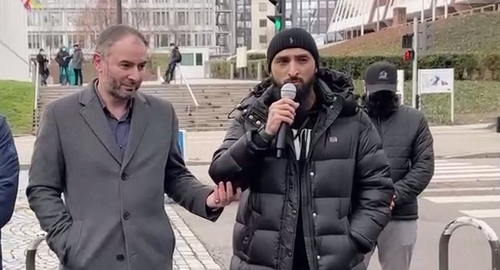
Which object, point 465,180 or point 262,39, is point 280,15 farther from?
point 262,39

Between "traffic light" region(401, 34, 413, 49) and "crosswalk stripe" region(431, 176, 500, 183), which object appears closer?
"crosswalk stripe" region(431, 176, 500, 183)

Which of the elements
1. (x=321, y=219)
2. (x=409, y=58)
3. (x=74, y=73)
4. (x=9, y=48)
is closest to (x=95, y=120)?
(x=321, y=219)

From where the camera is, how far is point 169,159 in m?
3.50

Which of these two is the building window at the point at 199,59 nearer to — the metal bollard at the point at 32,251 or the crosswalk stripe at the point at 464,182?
the crosswalk stripe at the point at 464,182

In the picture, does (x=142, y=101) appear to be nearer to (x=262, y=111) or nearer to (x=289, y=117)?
(x=262, y=111)

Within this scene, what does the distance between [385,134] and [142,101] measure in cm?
225

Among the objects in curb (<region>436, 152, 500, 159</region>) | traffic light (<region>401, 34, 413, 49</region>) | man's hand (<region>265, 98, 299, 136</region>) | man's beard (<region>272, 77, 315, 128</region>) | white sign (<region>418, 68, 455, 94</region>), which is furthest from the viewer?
white sign (<region>418, 68, 455, 94</region>)

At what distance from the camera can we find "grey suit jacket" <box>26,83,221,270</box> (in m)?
3.22

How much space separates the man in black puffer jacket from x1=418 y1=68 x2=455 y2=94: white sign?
24939 mm

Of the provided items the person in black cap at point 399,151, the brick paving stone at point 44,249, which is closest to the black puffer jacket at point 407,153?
the person in black cap at point 399,151

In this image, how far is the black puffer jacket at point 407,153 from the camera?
5.14 m

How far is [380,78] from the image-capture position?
16.9 ft

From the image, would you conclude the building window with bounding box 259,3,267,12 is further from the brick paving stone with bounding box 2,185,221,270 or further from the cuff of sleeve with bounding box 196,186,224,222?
the cuff of sleeve with bounding box 196,186,224,222

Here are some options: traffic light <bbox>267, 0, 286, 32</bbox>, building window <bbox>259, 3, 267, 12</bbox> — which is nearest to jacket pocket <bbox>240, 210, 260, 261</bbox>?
Result: traffic light <bbox>267, 0, 286, 32</bbox>
